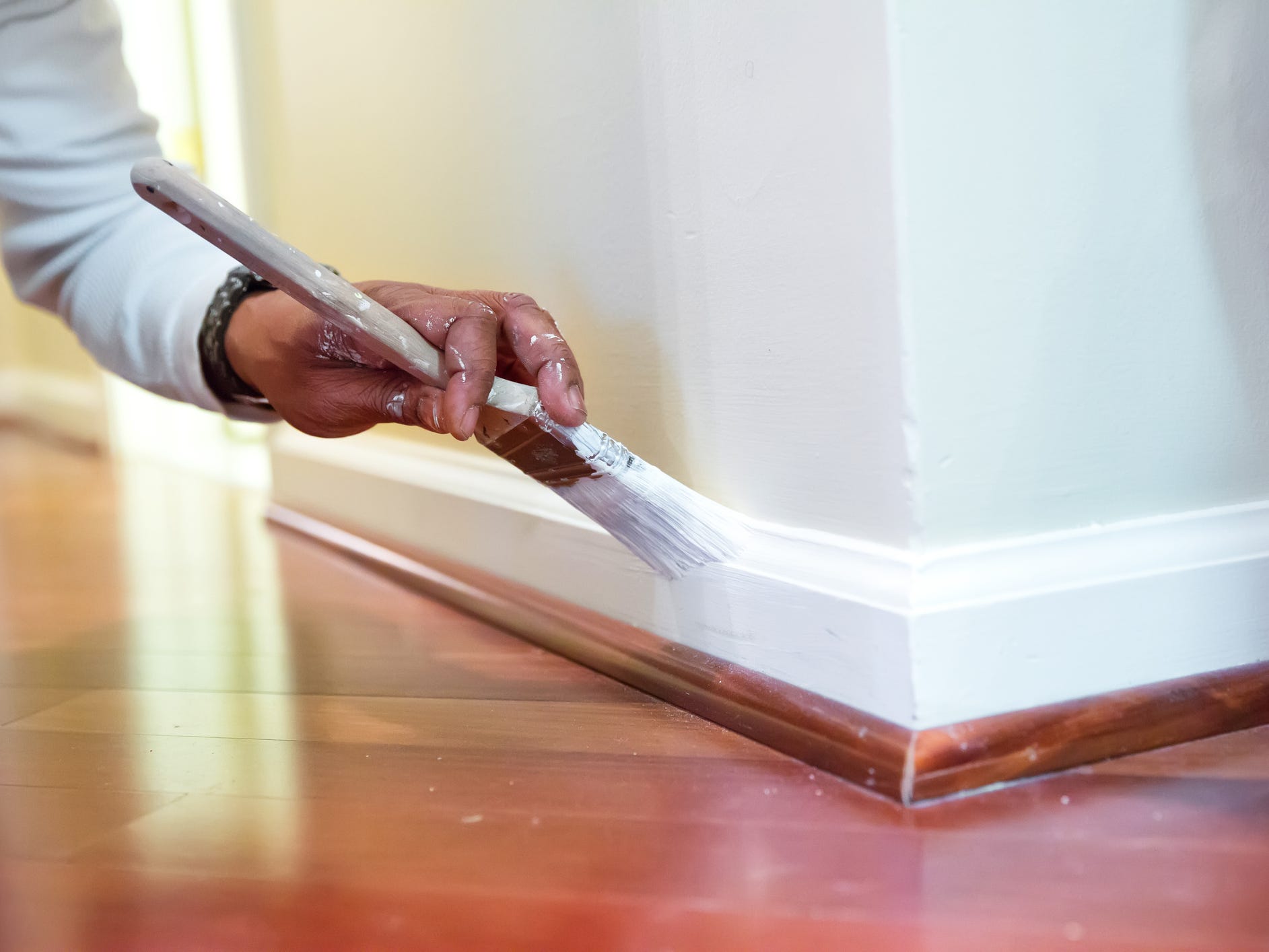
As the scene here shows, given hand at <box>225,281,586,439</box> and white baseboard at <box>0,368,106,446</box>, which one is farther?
white baseboard at <box>0,368,106,446</box>

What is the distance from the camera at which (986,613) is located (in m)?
0.58

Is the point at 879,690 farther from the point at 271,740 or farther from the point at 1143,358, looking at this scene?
the point at 271,740

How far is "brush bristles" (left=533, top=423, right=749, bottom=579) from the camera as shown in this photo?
69cm

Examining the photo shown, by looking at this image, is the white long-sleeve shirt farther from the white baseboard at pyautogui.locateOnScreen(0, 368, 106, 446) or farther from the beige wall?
the white baseboard at pyautogui.locateOnScreen(0, 368, 106, 446)

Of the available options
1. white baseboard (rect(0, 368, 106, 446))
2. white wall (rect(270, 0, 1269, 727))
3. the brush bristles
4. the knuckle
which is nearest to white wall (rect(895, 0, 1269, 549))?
white wall (rect(270, 0, 1269, 727))

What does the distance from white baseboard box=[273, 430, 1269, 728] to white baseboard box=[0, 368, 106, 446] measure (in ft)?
7.01

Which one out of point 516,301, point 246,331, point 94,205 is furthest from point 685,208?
point 94,205

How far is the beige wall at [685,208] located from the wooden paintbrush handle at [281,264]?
0.16 meters

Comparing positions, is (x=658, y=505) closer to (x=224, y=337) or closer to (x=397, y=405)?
(x=397, y=405)

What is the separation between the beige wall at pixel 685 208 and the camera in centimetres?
58

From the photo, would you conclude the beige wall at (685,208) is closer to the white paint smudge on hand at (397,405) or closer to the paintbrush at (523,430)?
the paintbrush at (523,430)

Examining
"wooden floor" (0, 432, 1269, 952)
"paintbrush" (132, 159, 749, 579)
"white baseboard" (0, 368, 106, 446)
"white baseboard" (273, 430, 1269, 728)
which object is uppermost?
"paintbrush" (132, 159, 749, 579)

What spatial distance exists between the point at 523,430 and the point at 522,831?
0.24m

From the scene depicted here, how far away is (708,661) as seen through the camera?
71cm
